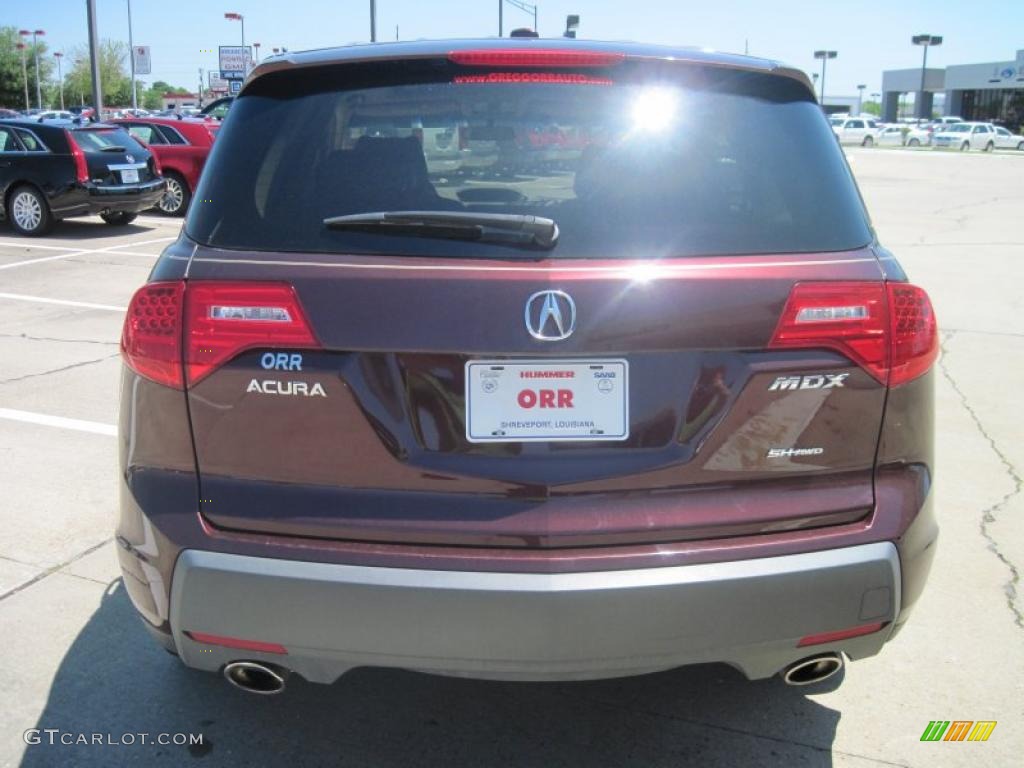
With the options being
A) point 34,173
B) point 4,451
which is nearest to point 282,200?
point 4,451

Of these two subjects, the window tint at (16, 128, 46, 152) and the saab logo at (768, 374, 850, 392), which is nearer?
the saab logo at (768, 374, 850, 392)

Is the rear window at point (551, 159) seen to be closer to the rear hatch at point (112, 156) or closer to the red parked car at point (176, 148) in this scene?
the rear hatch at point (112, 156)

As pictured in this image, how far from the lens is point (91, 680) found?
10.5 ft

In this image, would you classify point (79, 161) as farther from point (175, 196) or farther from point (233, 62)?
point (233, 62)

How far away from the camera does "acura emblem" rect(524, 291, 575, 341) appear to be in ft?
7.26

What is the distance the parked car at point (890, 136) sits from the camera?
6450cm

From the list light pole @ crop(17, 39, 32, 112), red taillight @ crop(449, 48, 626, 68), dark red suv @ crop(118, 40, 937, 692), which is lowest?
dark red suv @ crop(118, 40, 937, 692)

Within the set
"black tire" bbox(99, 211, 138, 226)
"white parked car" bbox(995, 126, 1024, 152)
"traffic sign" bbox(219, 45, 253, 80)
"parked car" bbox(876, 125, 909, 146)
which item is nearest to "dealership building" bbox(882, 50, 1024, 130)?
"parked car" bbox(876, 125, 909, 146)

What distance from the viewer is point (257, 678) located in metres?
2.59

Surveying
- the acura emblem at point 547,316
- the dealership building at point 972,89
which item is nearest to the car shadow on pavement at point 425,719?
the acura emblem at point 547,316

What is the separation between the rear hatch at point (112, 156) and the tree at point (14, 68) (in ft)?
290

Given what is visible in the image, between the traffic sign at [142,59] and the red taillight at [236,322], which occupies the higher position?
the traffic sign at [142,59]

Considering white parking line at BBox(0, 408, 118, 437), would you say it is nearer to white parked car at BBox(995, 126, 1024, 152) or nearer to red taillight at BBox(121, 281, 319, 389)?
red taillight at BBox(121, 281, 319, 389)

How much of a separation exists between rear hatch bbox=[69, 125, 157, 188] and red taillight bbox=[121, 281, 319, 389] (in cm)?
1361
